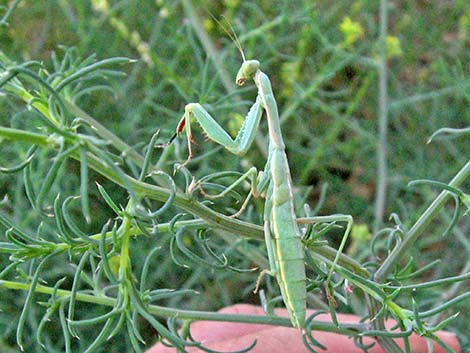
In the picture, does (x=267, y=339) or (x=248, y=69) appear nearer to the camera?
(x=248, y=69)

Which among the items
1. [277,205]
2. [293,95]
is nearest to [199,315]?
[277,205]

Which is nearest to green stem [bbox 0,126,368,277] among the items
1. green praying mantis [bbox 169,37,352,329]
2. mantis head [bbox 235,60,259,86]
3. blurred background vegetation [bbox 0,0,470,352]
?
green praying mantis [bbox 169,37,352,329]

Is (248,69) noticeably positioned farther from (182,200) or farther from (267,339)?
(267,339)

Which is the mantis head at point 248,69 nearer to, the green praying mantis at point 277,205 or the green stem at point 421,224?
the green praying mantis at point 277,205

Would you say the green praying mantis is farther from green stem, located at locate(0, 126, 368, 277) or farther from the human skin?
the human skin

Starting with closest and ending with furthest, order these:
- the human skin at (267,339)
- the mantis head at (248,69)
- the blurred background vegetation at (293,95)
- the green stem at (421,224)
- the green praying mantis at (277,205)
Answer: the green praying mantis at (277,205) < the green stem at (421,224) < the mantis head at (248,69) < the human skin at (267,339) < the blurred background vegetation at (293,95)

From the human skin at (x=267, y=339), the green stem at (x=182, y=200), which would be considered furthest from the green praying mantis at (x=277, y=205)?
the human skin at (x=267, y=339)
